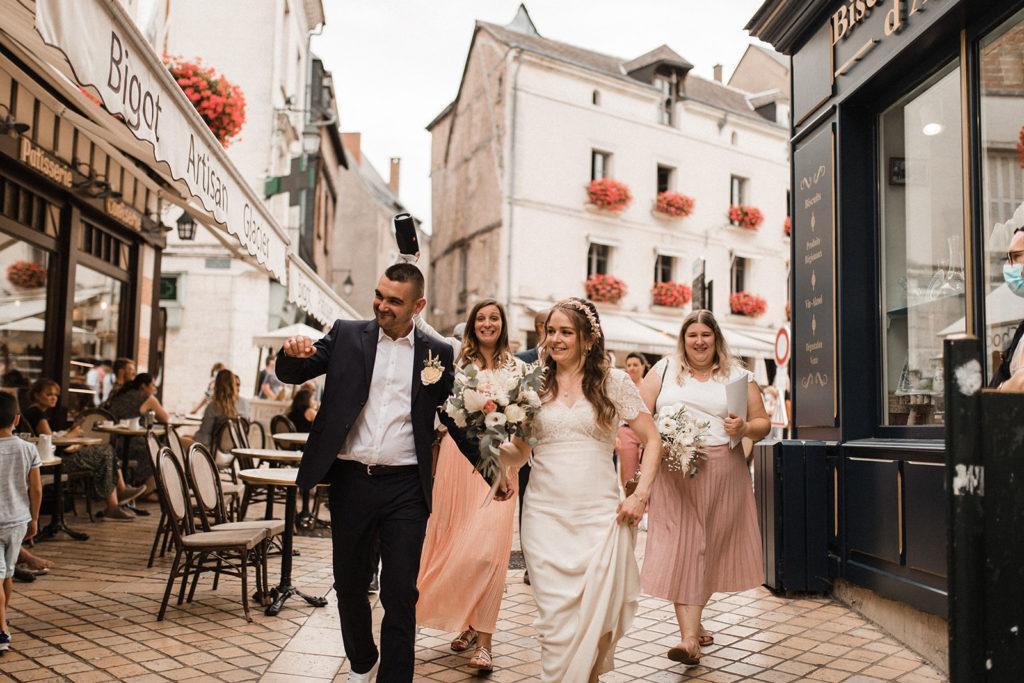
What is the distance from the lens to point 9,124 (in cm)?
777

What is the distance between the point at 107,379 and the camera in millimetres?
12266

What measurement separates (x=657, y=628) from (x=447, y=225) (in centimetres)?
2896

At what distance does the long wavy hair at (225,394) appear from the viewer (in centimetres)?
941

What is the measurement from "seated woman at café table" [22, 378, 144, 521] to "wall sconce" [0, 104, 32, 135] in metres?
2.34

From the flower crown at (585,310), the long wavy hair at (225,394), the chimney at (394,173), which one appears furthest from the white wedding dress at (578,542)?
the chimney at (394,173)

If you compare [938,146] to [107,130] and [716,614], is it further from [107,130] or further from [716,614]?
[107,130]

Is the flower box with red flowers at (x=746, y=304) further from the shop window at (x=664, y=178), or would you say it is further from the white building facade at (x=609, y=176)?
the shop window at (x=664, y=178)

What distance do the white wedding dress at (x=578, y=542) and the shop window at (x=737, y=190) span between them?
28163mm

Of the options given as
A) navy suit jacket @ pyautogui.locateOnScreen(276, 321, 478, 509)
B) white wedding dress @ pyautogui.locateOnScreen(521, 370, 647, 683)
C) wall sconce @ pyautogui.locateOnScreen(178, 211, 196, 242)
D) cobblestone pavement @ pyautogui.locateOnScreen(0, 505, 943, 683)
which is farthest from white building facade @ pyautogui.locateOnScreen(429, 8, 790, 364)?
navy suit jacket @ pyautogui.locateOnScreen(276, 321, 478, 509)

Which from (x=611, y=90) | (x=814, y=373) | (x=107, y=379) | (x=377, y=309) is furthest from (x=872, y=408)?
(x=611, y=90)

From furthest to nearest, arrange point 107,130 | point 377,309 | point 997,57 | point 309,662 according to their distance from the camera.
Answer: point 107,130, point 997,57, point 309,662, point 377,309

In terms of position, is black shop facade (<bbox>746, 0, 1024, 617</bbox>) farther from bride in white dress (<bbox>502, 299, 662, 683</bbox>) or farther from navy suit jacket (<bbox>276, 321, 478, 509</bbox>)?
navy suit jacket (<bbox>276, 321, 478, 509</bbox>)

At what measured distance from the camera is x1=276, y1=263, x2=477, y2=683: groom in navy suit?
3707 millimetres

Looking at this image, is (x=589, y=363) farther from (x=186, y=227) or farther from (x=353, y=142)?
(x=353, y=142)
